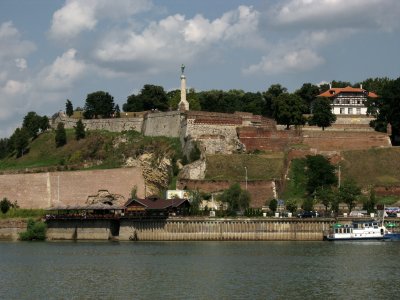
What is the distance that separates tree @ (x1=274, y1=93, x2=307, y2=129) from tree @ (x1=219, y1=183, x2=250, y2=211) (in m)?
24.2

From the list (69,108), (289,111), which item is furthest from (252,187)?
(69,108)

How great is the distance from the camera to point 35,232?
89.4 meters

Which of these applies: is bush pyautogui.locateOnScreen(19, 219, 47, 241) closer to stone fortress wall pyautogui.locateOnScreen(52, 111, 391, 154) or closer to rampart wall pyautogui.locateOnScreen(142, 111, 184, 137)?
stone fortress wall pyautogui.locateOnScreen(52, 111, 391, 154)

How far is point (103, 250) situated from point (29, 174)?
2807cm

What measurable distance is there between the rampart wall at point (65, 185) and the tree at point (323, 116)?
1003 inches

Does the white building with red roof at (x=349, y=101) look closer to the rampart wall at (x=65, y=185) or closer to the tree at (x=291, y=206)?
the rampart wall at (x=65, y=185)

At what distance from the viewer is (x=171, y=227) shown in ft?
277

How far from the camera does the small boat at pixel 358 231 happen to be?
8000 centimetres

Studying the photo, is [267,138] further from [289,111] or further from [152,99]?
[152,99]

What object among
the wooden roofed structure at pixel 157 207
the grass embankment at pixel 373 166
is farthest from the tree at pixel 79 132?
the grass embankment at pixel 373 166

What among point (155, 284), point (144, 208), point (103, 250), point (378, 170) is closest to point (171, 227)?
point (144, 208)

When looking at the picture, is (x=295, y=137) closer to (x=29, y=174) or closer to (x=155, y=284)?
(x=29, y=174)

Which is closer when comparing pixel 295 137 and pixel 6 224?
pixel 6 224

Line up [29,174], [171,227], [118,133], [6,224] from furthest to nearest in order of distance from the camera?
[118,133] < [29,174] < [6,224] < [171,227]
